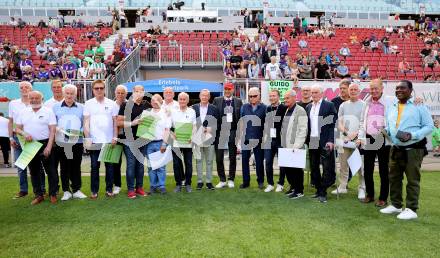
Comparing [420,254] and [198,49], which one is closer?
[420,254]

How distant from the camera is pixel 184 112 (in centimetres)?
741

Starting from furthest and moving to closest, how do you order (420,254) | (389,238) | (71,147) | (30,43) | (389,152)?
(30,43) → (71,147) → (389,152) → (389,238) → (420,254)

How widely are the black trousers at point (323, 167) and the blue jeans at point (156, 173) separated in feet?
8.47

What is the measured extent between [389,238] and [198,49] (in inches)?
611

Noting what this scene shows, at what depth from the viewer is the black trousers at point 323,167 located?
6.87 meters

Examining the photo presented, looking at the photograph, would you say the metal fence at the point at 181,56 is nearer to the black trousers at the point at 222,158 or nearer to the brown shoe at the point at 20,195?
the black trousers at the point at 222,158

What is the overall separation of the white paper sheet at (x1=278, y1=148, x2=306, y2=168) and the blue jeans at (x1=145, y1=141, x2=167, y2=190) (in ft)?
6.76

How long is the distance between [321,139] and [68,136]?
4.19 m

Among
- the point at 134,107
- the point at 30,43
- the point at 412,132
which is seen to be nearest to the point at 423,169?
the point at 412,132

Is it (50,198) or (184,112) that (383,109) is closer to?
(184,112)

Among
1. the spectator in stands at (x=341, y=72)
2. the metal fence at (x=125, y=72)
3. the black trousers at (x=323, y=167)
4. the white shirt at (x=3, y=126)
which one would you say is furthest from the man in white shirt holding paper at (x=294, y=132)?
the spectator in stands at (x=341, y=72)

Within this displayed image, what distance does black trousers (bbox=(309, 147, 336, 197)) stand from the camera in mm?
6866

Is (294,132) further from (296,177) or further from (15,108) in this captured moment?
(15,108)

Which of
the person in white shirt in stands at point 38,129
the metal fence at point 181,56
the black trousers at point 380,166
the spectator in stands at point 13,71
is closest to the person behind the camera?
the black trousers at point 380,166
